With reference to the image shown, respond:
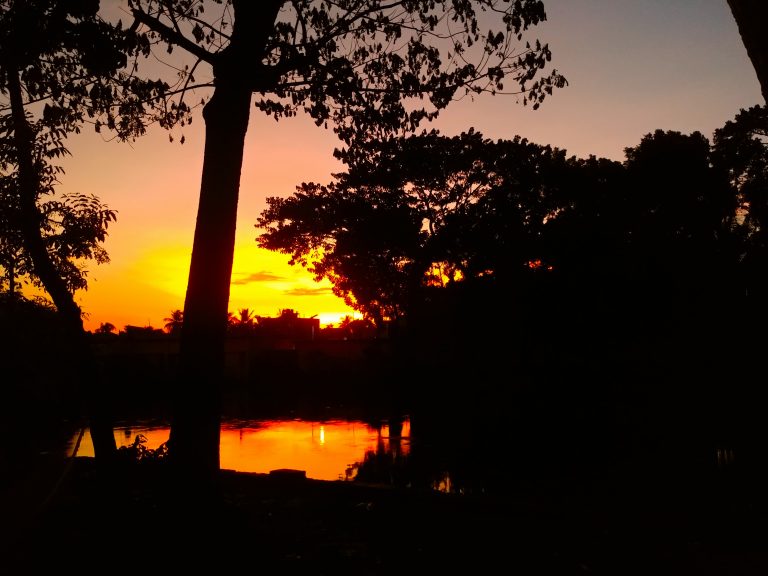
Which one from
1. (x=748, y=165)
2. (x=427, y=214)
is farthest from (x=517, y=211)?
(x=748, y=165)

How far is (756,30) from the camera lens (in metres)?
2.79

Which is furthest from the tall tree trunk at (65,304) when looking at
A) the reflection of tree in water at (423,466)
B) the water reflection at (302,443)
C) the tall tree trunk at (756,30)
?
the tall tree trunk at (756,30)

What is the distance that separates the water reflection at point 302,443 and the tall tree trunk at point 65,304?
6.23 metres

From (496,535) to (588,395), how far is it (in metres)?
18.5

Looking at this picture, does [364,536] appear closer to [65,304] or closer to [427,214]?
[65,304]

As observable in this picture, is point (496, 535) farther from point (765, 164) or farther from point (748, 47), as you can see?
point (765, 164)

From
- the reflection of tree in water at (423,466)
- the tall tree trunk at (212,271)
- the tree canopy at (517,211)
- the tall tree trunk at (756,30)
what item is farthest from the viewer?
the tree canopy at (517,211)

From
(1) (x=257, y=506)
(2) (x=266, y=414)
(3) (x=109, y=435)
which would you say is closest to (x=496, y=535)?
(1) (x=257, y=506)

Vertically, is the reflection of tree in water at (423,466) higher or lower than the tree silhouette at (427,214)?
lower

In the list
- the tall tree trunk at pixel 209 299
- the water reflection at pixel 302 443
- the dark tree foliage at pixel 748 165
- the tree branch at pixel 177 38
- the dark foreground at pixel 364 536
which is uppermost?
the dark tree foliage at pixel 748 165

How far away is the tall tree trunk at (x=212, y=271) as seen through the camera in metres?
6.03

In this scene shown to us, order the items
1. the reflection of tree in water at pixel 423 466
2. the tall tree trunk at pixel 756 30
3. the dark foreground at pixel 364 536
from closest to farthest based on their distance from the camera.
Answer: the tall tree trunk at pixel 756 30
the dark foreground at pixel 364 536
the reflection of tree in water at pixel 423 466

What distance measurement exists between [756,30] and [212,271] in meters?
4.81

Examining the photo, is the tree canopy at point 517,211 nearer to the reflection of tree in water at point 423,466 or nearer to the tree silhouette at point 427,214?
the tree silhouette at point 427,214
